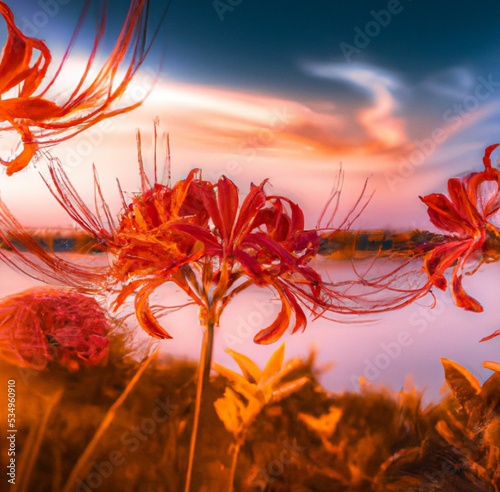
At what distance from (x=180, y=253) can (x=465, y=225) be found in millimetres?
451

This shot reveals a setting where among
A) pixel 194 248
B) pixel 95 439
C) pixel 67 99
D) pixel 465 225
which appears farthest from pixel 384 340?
pixel 67 99

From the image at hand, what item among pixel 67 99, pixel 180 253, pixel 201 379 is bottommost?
pixel 201 379

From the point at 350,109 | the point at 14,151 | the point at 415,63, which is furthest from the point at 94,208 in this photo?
the point at 415,63

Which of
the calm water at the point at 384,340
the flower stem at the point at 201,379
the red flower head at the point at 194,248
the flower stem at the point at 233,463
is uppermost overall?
the red flower head at the point at 194,248

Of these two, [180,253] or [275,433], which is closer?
[180,253]

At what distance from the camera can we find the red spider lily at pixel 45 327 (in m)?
1.06

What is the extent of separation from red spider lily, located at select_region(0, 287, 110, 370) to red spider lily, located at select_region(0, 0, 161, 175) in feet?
0.65

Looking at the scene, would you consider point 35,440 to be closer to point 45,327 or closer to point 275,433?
point 45,327

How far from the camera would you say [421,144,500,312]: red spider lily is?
1093 mm

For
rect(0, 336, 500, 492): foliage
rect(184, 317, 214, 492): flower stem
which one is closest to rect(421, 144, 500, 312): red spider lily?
rect(0, 336, 500, 492): foliage

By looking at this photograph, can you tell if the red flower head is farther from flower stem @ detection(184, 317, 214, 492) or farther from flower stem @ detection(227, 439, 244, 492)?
flower stem @ detection(227, 439, 244, 492)

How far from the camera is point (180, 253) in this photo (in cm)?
99

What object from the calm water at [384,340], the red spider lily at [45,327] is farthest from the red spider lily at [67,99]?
the calm water at [384,340]

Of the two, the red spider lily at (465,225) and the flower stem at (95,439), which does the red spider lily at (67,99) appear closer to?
the flower stem at (95,439)
